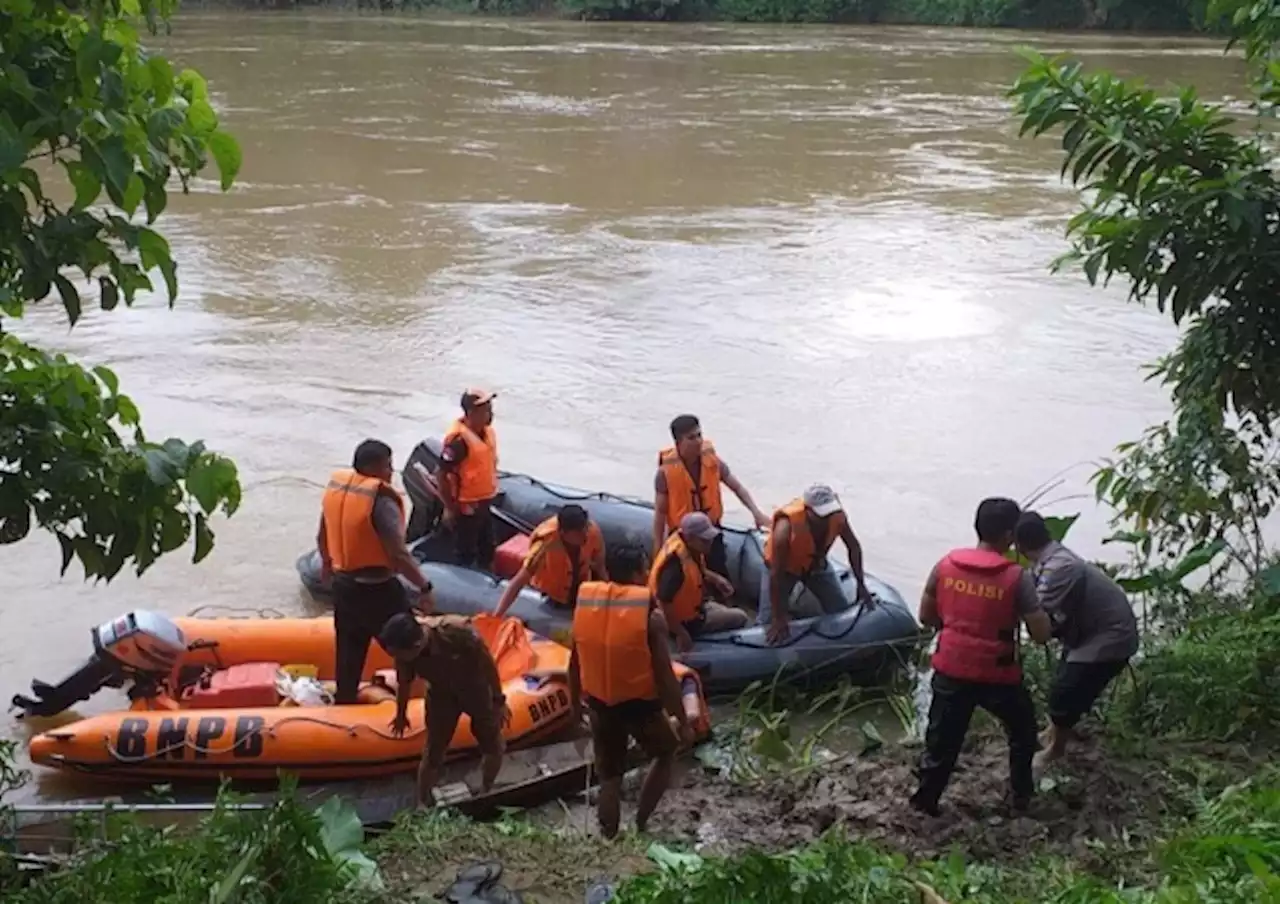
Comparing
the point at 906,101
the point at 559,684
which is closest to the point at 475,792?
the point at 559,684

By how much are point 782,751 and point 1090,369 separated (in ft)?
23.6

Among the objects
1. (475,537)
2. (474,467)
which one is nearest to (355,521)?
(474,467)

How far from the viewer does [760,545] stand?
7375 millimetres

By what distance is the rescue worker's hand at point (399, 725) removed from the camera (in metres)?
5.33

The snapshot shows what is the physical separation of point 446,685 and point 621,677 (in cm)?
72

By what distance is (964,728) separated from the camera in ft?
15.9

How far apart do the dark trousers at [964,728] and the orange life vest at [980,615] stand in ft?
0.18

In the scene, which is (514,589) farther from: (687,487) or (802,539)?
(802,539)

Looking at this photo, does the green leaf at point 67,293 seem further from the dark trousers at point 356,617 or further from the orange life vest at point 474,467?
the orange life vest at point 474,467

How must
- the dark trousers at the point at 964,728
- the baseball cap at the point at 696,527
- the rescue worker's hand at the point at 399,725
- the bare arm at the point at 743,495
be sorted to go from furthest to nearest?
1. the bare arm at the point at 743,495
2. the baseball cap at the point at 696,527
3. the rescue worker's hand at the point at 399,725
4. the dark trousers at the point at 964,728

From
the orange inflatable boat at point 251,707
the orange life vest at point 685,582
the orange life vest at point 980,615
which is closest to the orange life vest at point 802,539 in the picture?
the orange life vest at point 685,582

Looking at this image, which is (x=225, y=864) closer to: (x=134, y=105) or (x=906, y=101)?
(x=134, y=105)

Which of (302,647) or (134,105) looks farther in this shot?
(302,647)

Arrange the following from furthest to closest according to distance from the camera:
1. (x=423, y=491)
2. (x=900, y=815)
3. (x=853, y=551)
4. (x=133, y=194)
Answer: (x=423, y=491) → (x=853, y=551) → (x=900, y=815) → (x=133, y=194)
